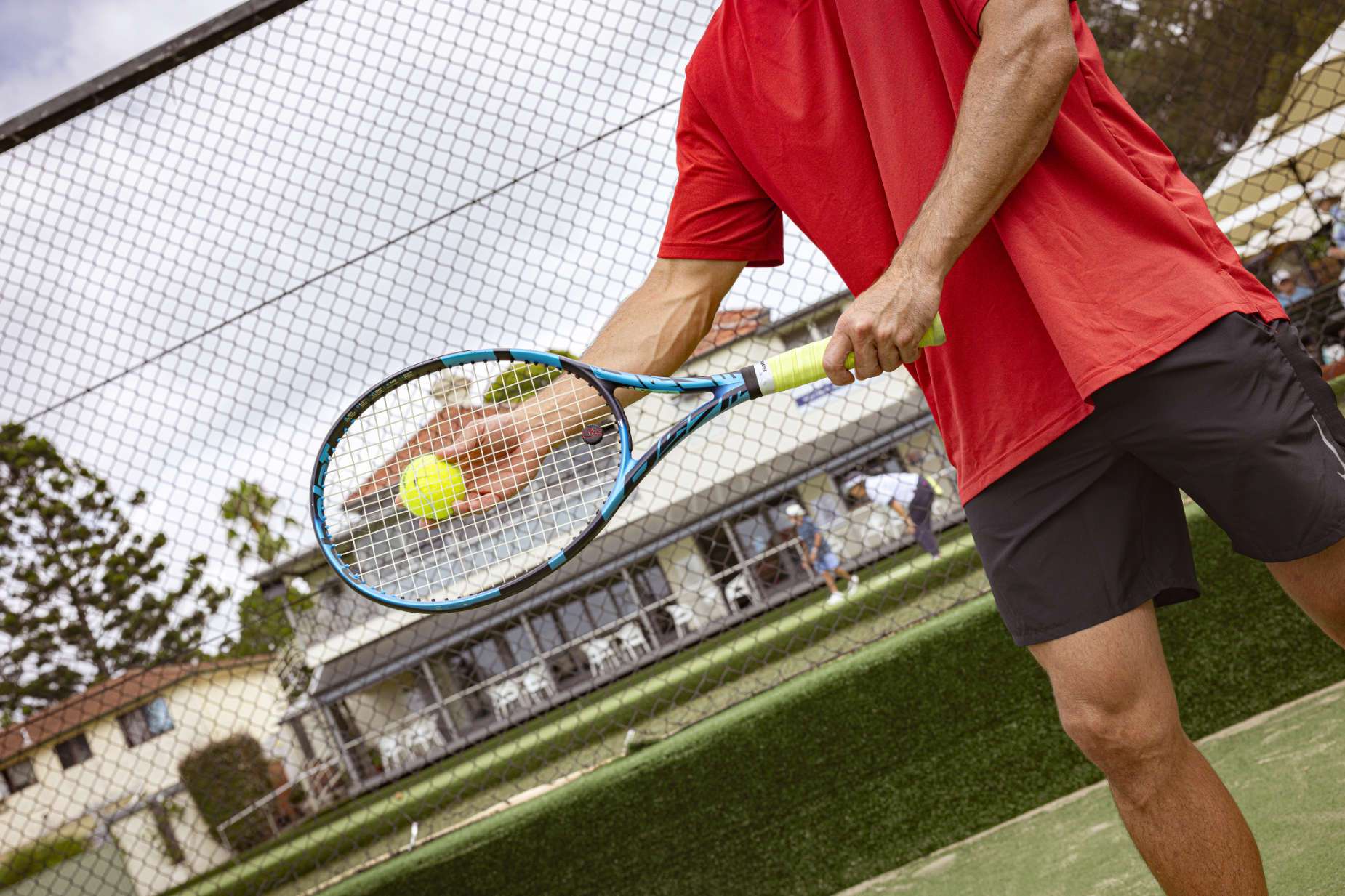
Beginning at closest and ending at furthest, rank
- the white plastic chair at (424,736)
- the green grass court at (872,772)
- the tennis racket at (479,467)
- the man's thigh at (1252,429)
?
1. the man's thigh at (1252,429)
2. the tennis racket at (479,467)
3. the green grass court at (872,772)
4. the white plastic chair at (424,736)

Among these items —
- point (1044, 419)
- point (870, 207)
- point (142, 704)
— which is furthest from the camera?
point (142, 704)

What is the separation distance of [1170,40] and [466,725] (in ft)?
38.6

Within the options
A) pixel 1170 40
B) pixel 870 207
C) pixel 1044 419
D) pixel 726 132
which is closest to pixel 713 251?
pixel 726 132

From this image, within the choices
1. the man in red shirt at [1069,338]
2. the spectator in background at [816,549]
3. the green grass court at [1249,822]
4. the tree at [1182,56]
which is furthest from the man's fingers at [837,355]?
the spectator in background at [816,549]

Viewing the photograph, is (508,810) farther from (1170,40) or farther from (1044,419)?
(1170,40)

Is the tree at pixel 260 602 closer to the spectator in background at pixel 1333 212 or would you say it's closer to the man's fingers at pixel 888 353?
the man's fingers at pixel 888 353

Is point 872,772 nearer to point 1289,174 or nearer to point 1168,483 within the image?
point 1168,483

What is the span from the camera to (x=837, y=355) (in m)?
1.30

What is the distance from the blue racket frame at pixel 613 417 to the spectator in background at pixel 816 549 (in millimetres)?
8131

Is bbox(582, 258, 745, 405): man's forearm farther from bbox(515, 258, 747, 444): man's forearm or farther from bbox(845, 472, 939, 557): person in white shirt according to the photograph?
bbox(845, 472, 939, 557): person in white shirt

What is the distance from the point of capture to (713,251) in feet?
5.59

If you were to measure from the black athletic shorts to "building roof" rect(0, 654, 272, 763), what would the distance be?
328 centimetres

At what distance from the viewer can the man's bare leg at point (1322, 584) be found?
1240 mm

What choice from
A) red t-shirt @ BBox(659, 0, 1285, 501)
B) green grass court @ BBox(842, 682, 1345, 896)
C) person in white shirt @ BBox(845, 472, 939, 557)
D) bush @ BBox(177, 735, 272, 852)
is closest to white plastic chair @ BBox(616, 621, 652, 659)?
person in white shirt @ BBox(845, 472, 939, 557)
